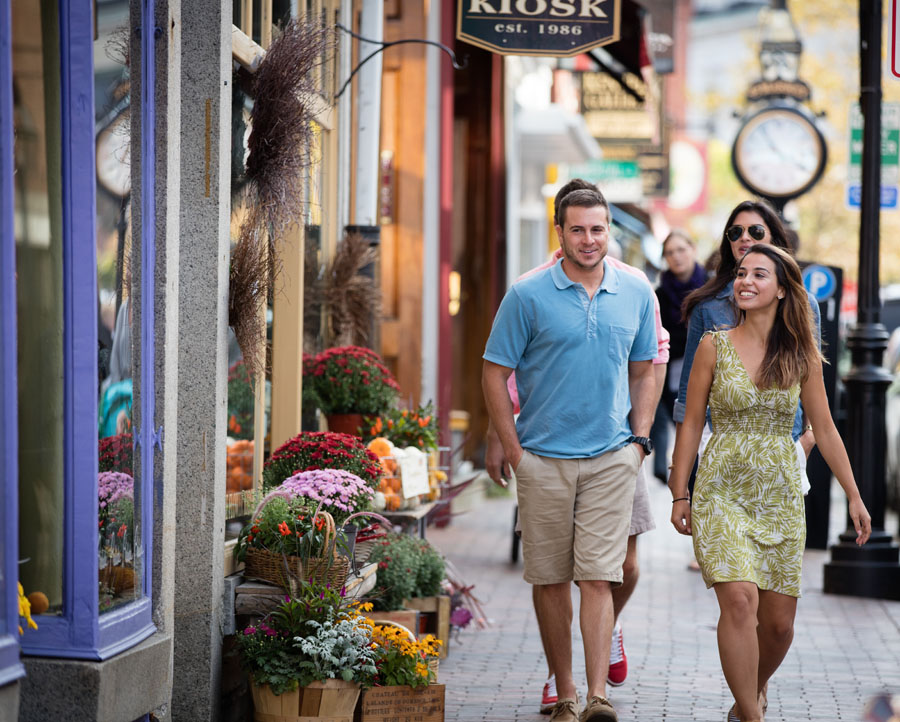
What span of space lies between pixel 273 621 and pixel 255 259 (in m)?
1.42

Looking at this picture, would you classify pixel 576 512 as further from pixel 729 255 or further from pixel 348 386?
pixel 348 386

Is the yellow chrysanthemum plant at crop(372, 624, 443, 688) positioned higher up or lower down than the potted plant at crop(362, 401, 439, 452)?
lower down

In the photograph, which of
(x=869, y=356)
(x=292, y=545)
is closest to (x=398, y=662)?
(x=292, y=545)

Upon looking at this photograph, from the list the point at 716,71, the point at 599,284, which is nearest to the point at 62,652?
the point at 599,284

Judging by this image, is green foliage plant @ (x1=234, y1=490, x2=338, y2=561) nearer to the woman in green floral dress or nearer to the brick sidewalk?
the brick sidewalk

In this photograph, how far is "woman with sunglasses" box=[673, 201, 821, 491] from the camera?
19.3 feet

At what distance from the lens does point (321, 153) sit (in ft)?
24.6

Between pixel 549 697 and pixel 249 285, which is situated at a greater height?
pixel 249 285

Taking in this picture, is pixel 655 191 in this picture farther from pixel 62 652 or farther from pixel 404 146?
pixel 62 652

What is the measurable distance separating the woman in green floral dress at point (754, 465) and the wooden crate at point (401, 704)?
42.0 inches

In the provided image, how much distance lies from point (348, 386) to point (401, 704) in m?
2.42

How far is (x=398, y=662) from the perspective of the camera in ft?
16.9

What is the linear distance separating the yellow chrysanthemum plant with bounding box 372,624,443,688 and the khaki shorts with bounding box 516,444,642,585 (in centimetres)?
58

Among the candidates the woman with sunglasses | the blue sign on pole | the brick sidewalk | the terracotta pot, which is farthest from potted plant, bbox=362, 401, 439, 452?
the blue sign on pole
